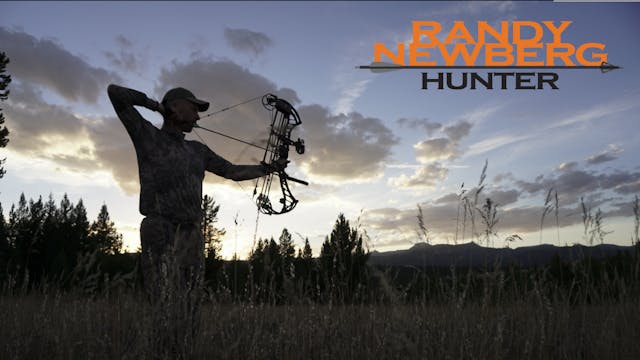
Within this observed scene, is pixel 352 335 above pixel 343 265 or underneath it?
underneath

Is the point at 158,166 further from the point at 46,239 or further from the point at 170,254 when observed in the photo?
the point at 46,239

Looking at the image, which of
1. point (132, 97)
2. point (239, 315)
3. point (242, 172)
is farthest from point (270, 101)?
point (239, 315)

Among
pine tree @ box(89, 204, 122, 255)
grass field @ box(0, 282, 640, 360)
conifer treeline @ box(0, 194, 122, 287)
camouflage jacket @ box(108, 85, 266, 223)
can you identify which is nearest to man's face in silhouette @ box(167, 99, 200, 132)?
camouflage jacket @ box(108, 85, 266, 223)

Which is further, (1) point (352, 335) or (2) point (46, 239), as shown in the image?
(2) point (46, 239)

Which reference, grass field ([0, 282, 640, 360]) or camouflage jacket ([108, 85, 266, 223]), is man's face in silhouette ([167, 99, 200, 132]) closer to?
camouflage jacket ([108, 85, 266, 223])

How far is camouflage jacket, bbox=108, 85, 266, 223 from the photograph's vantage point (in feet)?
17.8

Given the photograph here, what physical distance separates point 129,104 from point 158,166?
28.9 inches

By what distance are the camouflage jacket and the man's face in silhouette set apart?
244 millimetres

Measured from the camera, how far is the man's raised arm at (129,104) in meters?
5.31

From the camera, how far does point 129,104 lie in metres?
5.41

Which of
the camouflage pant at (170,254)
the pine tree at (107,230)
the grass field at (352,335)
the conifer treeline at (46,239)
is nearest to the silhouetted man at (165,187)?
the camouflage pant at (170,254)

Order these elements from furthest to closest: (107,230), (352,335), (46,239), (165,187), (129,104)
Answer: (107,230) < (46,239) < (165,187) < (129,104) < (352,335)

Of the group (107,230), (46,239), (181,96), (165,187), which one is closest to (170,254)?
(165,187)

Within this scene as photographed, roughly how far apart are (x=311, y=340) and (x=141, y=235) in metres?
2.16
